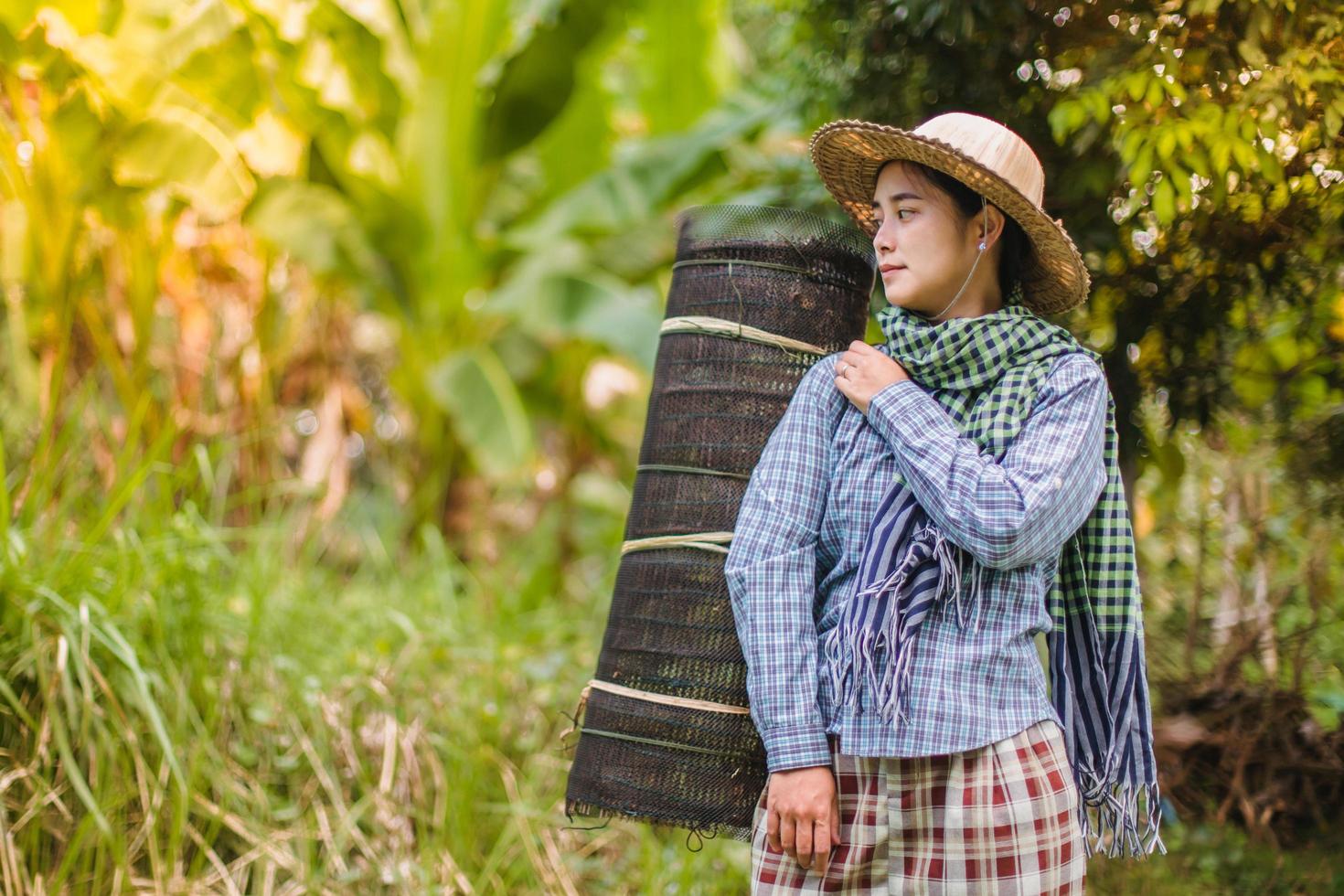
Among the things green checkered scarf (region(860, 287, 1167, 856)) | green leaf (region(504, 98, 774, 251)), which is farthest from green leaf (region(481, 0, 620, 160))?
green checkered scarf (region(860, 287, 1167, 856))

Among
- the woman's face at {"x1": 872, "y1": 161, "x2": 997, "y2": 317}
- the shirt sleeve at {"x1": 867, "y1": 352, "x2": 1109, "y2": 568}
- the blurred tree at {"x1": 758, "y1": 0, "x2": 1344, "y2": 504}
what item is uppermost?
the blurred tree at {"x1": 758, "y1": 0, "x2": 1344, "y2": 504}

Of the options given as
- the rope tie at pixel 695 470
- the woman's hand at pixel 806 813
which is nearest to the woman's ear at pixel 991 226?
the rope tie at pixel 695 470

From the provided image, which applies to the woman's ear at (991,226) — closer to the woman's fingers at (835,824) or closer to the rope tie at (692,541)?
the rope tie at (692,541)

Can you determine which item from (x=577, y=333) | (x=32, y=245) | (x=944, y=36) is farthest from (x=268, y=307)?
(x=944, y=36)

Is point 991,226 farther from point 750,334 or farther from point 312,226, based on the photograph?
point 312,226

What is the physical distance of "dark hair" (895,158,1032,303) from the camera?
74.5 inches

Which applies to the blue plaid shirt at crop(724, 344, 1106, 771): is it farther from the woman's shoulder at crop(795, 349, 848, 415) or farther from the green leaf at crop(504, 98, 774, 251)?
the green leaf at crop(504, 98, 774, 251)

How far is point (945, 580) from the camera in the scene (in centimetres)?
174

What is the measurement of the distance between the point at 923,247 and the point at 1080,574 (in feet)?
1.91

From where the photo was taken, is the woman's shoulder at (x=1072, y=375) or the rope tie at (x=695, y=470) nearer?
the woman's shoulder at (x=1072, y=375)

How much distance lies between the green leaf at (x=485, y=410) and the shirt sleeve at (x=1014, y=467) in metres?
3.59

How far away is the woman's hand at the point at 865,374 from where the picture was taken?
5.93 ft

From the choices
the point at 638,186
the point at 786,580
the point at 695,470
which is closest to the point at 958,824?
the point at 786,580

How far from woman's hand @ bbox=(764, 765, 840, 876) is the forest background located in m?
0.84
